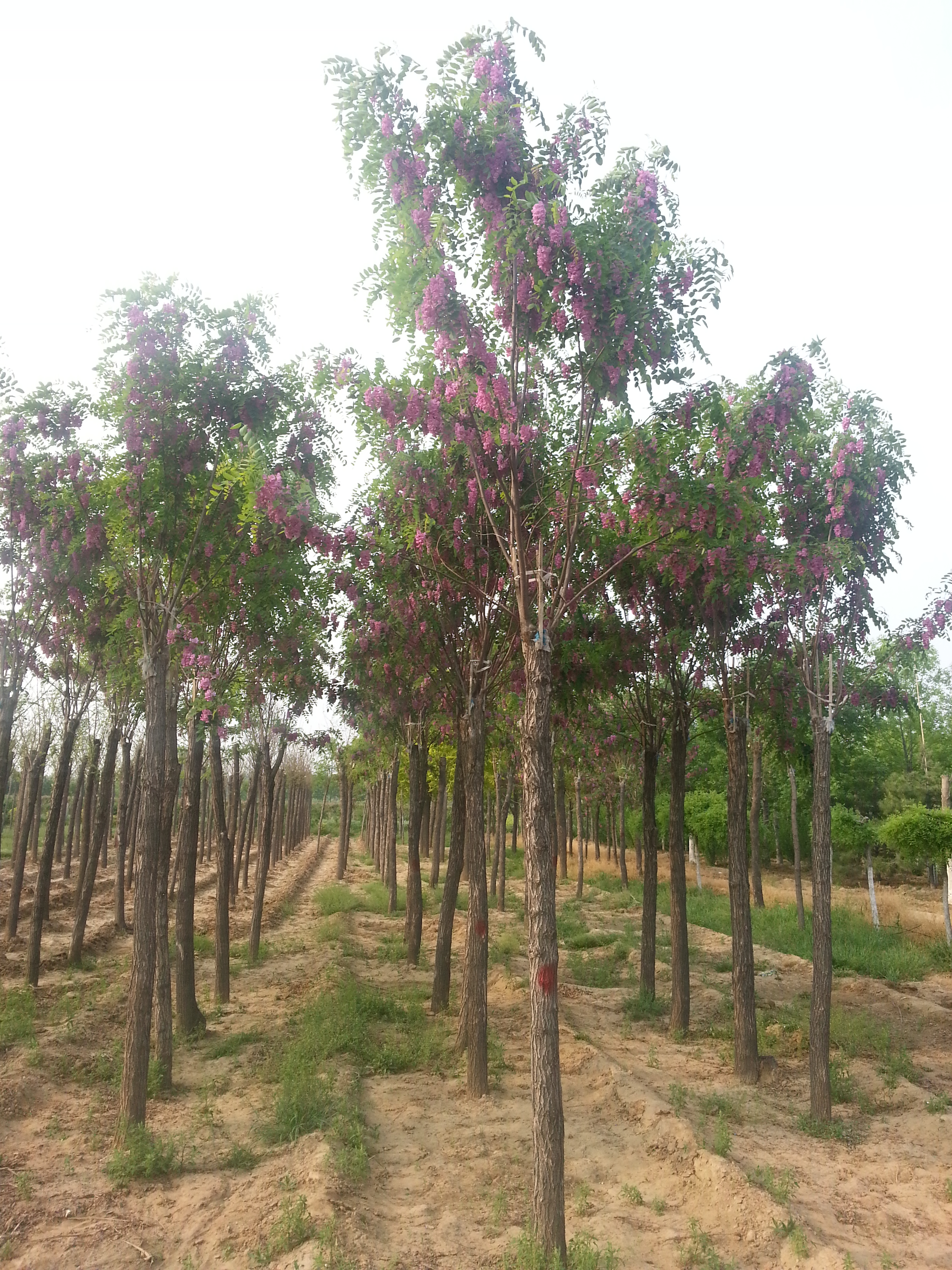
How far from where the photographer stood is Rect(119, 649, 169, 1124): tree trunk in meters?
7.93

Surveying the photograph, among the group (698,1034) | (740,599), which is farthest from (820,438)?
(698,1034)

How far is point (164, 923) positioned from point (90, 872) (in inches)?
263

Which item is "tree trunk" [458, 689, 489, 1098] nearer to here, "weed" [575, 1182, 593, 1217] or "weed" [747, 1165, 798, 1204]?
"weed" [575, 1182, 593, 1217]

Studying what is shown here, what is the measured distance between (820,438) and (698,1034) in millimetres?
8869

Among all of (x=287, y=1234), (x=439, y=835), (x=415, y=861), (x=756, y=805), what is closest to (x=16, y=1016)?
(x=415, y=861)

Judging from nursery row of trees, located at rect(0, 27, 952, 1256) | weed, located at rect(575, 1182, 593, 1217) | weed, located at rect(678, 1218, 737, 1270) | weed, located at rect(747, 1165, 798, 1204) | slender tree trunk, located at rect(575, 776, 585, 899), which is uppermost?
nursery row of trees, located at rect(0, 27, 952, 1256)

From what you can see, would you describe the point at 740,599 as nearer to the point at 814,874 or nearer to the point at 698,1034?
the point at 814,874

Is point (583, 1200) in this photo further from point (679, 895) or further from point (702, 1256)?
point (679, 895)

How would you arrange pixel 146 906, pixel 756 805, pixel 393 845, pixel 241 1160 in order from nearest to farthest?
pixel 241 1160
pixel 146 906
pixel 756 805
pixel 393 845

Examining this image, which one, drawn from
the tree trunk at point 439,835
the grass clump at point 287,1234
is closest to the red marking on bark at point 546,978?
the grass clump at point 287,1234

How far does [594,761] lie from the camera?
28.8 m

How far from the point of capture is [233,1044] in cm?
1116

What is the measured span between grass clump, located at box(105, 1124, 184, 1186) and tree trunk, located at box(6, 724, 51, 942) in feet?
32.6

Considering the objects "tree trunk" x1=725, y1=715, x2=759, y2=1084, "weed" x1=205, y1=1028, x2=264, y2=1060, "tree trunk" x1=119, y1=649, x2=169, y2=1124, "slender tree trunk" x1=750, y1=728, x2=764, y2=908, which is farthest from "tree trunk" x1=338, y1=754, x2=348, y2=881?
"tree trunk" x1=119, y1=649, x2=169, y2=1124
